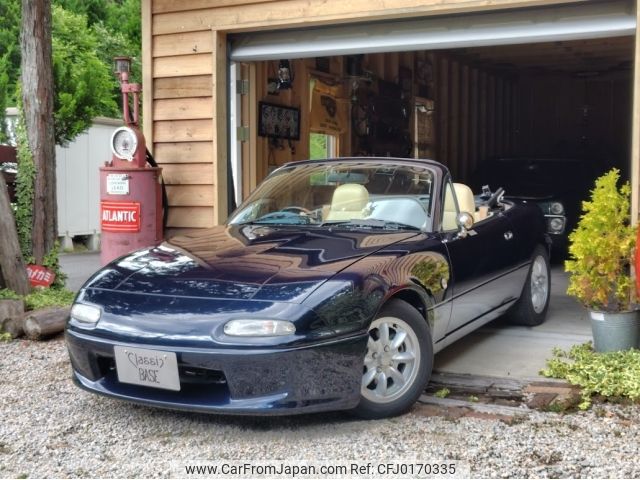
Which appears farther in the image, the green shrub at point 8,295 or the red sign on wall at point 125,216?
the red sign on wall at point 125,216

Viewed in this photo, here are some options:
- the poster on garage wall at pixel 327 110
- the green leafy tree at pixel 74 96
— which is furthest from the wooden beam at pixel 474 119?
the green leafy tree at pixel 74 96

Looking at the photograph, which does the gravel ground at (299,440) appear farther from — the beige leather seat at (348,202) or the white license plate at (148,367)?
the beige leather seat at (348,202)

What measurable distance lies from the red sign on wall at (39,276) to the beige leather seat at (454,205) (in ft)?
11.5

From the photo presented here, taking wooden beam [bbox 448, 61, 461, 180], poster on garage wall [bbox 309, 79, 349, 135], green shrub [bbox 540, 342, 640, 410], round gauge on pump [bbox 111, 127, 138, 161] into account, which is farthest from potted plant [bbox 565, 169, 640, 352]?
wooden beam [bbox 448, 61, 461, 180]

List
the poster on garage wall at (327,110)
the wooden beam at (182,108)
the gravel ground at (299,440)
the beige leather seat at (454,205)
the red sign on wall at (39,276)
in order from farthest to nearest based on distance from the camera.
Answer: the poster on garage wall at (327,110), the wooden beam at (182,108), the red sign on wall at (39,276), the beige leather seat at (454,205), the gravel ground at (299,440)

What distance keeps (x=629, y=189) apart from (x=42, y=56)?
479cm

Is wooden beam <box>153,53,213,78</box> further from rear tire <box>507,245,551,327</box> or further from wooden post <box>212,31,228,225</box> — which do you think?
rear tire <box>507,245,551,327</box>

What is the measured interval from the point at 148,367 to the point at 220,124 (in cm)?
396

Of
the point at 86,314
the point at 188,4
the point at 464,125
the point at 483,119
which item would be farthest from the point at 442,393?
the point at 483,119

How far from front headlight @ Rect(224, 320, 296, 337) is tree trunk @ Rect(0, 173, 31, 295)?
342 centimetres

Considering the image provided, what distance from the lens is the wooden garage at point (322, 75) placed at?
6.11 meters

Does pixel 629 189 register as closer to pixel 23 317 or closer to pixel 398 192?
pixel 398 192

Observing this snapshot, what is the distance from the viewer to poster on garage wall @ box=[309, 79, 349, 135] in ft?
32.2

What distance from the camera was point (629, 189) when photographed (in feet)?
17.0
